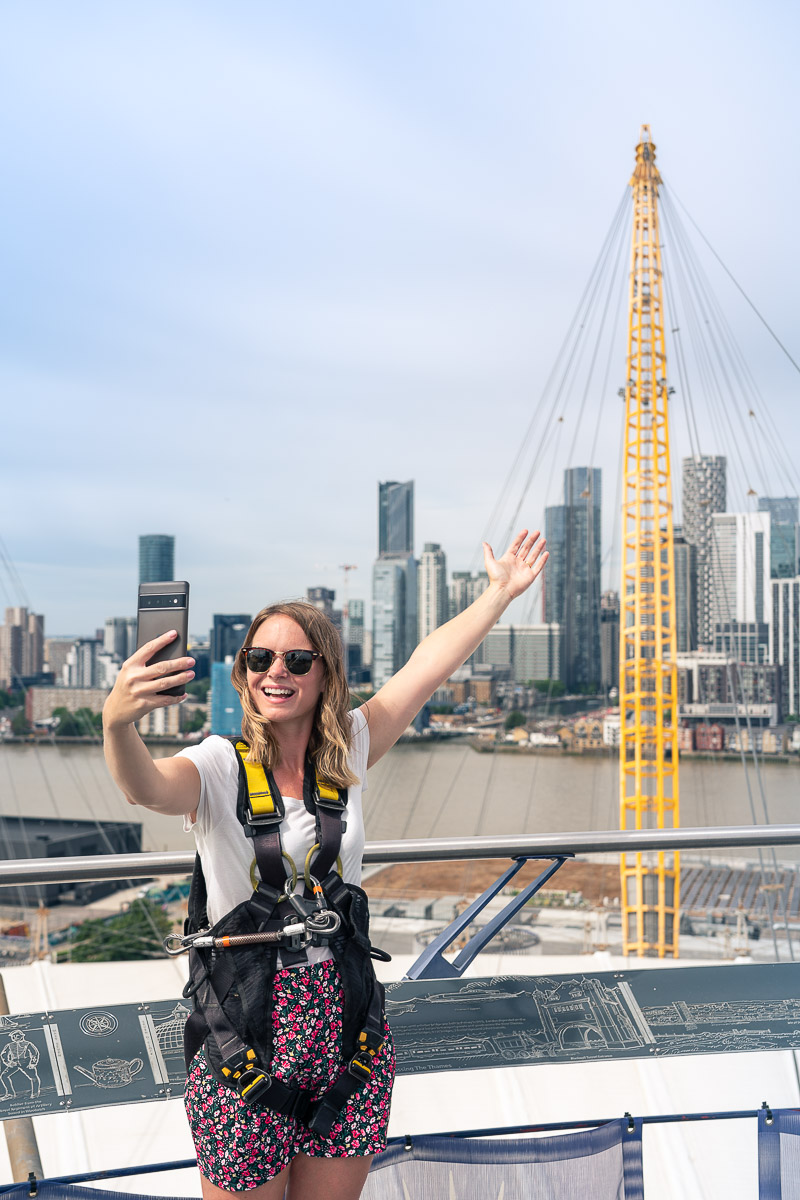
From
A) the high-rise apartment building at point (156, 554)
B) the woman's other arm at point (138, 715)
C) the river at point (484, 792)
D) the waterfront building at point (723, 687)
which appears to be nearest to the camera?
the woman's other arm at point (138, 715)

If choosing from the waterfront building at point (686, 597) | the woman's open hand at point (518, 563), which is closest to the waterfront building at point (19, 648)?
the waterfront building at point (686, 597)

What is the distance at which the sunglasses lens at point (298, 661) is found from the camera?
1112 mm

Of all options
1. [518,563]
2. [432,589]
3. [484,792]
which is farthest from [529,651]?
[518,563]

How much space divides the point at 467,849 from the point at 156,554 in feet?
143

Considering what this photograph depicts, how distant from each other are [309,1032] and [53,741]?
35.3 m

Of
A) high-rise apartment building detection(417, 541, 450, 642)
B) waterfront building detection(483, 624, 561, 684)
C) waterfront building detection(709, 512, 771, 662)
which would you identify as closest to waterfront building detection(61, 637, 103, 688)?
high-rise apartment building detection(417, 541, 450, 642)

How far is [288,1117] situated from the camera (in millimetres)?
1021

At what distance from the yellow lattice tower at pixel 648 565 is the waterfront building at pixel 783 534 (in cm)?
349

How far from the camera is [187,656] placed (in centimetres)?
97

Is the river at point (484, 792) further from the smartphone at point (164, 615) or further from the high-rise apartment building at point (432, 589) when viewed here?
the smartphone at point (164, 615)

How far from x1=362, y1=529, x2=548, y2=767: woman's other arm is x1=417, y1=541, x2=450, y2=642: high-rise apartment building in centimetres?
3134

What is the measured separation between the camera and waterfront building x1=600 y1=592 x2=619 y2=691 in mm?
28031

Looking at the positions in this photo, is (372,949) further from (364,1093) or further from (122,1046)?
(122,1046)

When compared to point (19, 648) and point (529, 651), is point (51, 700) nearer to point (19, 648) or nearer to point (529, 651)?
point (19, 648)
